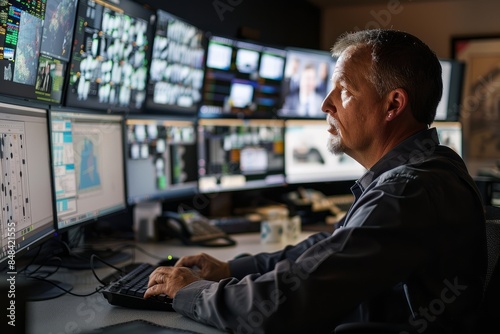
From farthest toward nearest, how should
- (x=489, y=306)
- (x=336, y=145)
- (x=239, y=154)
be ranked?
(x=239, y=154) → (x=336, y=145) → (x=489, y=306)

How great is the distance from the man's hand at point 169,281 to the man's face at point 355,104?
0.53 metres

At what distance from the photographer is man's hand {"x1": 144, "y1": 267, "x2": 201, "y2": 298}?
4.69 feet

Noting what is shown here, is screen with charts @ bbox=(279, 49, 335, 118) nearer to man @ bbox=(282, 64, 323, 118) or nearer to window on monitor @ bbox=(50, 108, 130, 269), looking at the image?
man @ bbox=(282, 64, 323, 118)

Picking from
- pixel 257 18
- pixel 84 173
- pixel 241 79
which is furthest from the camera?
pixel 257 18

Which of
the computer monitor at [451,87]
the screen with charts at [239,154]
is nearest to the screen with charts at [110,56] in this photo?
the screen with charts at [239,154]

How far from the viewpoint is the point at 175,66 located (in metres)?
2.66

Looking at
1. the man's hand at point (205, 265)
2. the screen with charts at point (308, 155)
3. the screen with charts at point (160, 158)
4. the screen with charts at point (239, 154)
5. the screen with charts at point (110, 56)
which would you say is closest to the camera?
the man's hand at point (205, 265)

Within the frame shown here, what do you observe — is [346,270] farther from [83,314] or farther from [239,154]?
[239,154]

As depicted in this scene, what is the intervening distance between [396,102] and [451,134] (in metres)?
2.45

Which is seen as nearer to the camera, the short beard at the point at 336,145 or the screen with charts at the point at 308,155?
the short beard at the point at 336,145

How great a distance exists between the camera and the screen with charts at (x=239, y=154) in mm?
2846

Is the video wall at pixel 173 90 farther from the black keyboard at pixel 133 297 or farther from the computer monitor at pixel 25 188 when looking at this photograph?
the black keyboard at pixel 133 297

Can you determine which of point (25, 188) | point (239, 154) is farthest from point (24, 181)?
point (239, 154)

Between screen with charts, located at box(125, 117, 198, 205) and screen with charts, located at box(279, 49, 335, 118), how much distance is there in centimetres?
95
